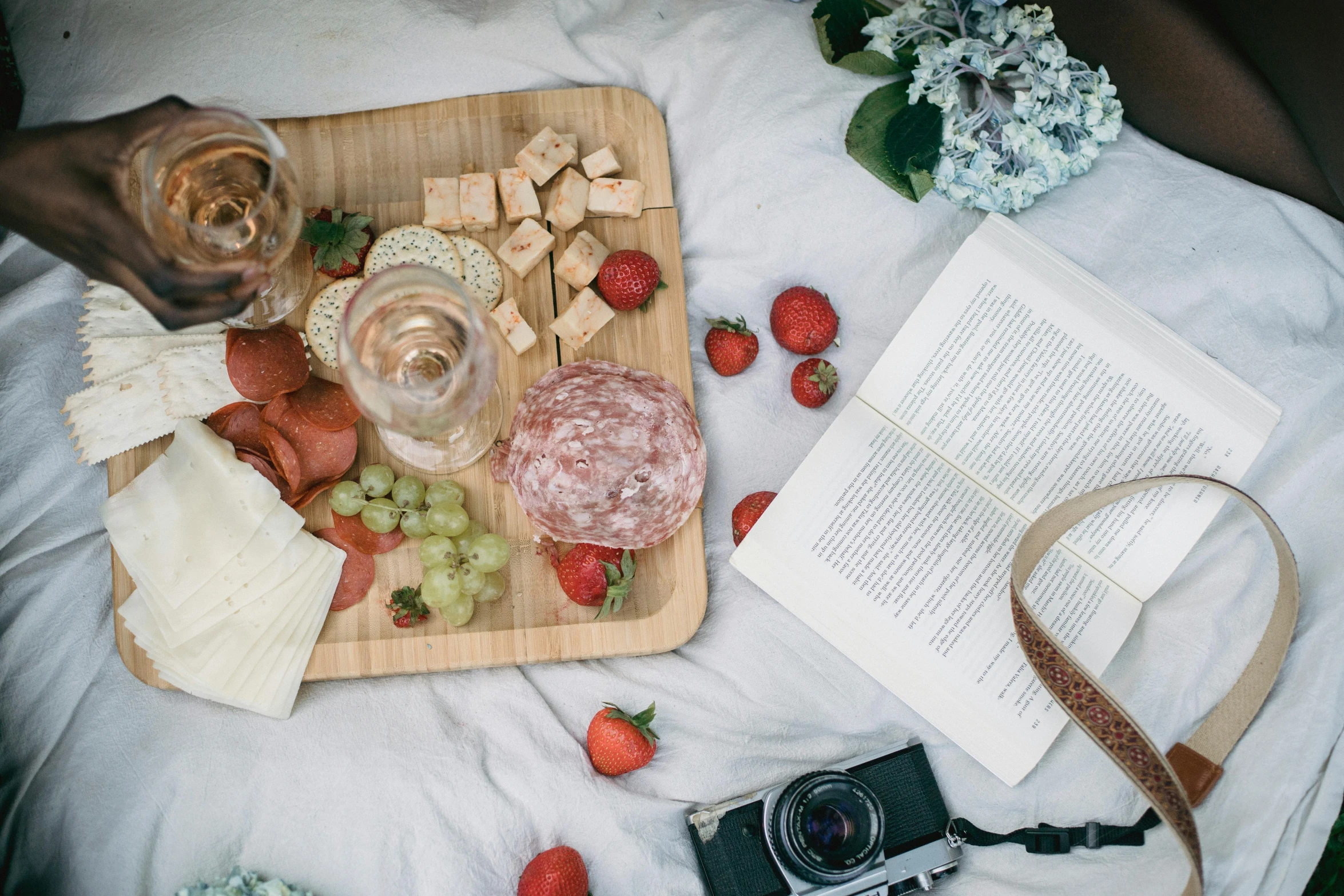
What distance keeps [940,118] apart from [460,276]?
0.61 m

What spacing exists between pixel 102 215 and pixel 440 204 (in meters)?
0.37

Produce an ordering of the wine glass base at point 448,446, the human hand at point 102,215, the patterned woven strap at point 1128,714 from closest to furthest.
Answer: the human hand at point 102,215
the patterned woven strap at point 1128,714
the wine glass base at point 448,446

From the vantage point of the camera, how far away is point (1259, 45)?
3.32 feet

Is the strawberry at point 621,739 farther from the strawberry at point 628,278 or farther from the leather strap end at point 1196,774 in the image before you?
the leather strap end at point 1196,774

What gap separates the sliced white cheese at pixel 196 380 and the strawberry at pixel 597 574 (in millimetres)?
412

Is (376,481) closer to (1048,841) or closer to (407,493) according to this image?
(407,493)

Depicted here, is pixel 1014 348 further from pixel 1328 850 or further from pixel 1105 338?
pixel 1328 850

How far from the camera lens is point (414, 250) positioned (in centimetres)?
103

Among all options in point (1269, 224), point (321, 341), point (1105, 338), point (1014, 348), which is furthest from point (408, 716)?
point (1269, 224)

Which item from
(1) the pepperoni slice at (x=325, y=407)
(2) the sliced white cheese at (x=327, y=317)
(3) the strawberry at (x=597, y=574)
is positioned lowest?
(3) the strawberry at (x=597, y=574)

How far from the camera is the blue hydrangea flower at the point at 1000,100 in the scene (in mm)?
1033

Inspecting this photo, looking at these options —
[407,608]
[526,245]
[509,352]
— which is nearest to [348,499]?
[407,608]

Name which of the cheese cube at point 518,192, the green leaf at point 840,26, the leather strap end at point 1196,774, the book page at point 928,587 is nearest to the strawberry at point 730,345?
the book page at point 928,587

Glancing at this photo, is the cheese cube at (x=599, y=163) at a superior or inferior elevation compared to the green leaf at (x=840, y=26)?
inferior
